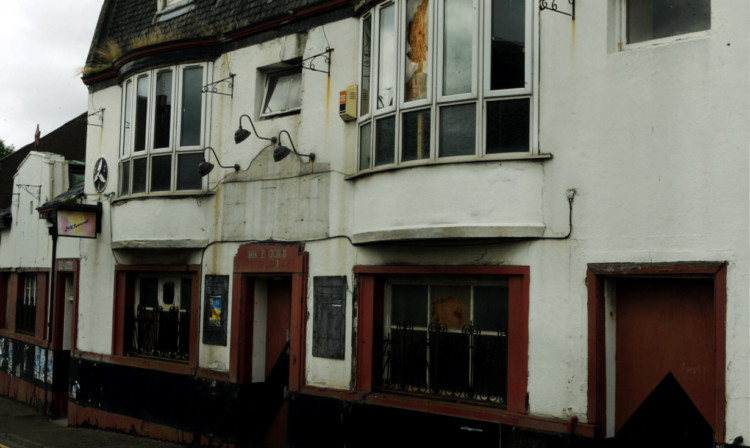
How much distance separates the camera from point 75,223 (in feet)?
50.0

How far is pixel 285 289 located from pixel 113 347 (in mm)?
4460

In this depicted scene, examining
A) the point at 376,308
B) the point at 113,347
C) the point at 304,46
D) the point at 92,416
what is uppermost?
the point at 304,46

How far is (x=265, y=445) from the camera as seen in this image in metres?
12.4

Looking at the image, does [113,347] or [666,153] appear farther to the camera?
[113,347]

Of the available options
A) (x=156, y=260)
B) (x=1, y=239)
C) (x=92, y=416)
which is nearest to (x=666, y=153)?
(x=156, y=260)

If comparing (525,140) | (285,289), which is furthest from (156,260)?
(525,140)

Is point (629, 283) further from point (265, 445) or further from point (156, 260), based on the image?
point (156, 260)

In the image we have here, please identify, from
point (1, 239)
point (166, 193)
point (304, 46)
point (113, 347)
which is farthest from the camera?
point (1, 239)

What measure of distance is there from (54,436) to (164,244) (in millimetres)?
4347

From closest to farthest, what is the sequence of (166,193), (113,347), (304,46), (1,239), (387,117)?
(387,117) < (304,46) < (166,193) < (113,347) < (1,239)

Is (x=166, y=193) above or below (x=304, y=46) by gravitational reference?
below

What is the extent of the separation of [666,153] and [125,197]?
31.4 ft

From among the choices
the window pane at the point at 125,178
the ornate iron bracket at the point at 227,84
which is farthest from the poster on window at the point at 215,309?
the ornate iron bracket at the point at 227,84

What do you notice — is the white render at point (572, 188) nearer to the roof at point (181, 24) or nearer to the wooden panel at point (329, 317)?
the wooden panel at point (329, 317)
